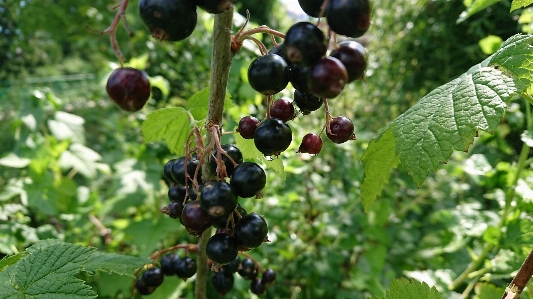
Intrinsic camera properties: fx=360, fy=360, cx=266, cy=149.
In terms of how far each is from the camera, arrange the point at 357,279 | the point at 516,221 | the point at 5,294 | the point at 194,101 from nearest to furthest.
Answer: the point at 5,294, the point at 194,101, the point at 516,221, the point at 357,279

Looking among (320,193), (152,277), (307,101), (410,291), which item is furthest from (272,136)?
(320,193)

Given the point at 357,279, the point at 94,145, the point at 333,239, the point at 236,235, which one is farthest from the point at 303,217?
the point at 94,145

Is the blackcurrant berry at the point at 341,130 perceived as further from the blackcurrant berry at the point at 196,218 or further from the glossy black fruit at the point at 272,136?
the blackcurrant berry at the point at 196,218

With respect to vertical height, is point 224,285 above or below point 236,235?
below

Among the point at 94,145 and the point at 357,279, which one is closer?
the point at 357,279

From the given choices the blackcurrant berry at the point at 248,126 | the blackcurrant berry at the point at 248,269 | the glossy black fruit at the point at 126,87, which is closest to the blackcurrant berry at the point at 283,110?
the blackcurrant berry at the point at 248,126

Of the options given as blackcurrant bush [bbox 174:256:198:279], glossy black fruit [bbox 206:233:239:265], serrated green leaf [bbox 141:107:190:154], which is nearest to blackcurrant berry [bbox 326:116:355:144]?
glossy black fruit [bbox 206:233:239:265]

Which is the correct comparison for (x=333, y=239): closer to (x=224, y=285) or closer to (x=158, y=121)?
(x=224, y=285)

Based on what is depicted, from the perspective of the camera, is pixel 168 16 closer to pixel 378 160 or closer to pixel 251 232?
pixel 251 232
